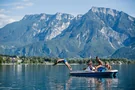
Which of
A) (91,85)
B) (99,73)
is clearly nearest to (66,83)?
(91,85)

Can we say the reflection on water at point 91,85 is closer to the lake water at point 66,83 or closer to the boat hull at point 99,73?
the lake water at point 66,83

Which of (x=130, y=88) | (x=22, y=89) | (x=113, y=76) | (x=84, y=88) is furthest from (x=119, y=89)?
(x=113, y=76)

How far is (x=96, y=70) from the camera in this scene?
9531 centimetres

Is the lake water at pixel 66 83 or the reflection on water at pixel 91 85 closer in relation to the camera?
→ the reflection on water at pixel 91 85

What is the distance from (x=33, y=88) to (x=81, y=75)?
40.3m

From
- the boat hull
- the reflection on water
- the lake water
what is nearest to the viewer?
the reflection on water

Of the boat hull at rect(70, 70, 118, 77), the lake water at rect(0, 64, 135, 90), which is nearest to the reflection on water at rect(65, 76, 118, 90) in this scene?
the lake water at rect(0, 64, 135, 90)

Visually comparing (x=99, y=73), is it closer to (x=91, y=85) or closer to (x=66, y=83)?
(x=66, y=83)

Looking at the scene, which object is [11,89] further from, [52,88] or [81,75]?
[81,75]

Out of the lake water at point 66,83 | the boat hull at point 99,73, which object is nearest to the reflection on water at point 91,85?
the lake water at point 66,83

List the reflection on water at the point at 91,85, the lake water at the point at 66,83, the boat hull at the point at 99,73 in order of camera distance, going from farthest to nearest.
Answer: the boat hull at the point at 99,73
the lake water at the point at 66,83
the reflection on water at the point at 91,85

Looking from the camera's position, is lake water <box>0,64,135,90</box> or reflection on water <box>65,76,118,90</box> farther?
lake water <box>0,64,135,90</box>

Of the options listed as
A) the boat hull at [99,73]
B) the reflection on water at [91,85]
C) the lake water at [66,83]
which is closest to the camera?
the reflection on water at [91,85]

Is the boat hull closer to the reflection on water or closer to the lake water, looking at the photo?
the lake water
